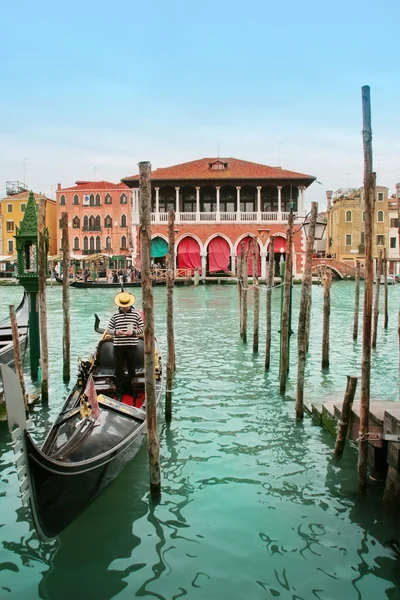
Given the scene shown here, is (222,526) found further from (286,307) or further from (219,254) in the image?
(219,254)

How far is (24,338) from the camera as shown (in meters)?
9.01

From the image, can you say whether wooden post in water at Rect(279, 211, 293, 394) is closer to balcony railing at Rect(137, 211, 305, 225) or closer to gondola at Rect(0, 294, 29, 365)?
gondola at Rect(0, 294, 29, 365)

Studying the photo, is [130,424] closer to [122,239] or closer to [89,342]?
[89,342]

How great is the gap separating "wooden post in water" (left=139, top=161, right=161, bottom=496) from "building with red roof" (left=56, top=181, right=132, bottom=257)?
34636 millimetres

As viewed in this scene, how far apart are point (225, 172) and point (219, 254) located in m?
3.86

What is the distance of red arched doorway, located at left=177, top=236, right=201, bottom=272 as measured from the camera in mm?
28719

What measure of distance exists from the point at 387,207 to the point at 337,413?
33726 millimetres

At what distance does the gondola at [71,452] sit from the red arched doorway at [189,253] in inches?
922

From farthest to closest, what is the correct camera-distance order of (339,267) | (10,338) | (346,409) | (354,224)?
(354,224)
(339,267)
(10,338)
(346,409)

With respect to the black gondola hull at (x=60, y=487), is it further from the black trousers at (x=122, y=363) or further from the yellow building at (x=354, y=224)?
the yellow building at (x=354, y=224)

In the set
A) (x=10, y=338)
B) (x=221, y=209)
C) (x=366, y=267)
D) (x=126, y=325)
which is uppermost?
(x=221, y=209)

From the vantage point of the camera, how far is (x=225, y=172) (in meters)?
28.2

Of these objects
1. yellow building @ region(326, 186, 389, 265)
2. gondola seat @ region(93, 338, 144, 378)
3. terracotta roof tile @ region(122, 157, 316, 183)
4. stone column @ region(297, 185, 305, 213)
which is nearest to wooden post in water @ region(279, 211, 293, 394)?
gondola seat @ region(93, 338, 144, 378)

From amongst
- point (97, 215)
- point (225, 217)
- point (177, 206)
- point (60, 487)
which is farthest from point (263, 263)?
point (60, 487)
